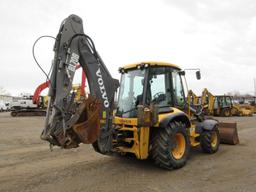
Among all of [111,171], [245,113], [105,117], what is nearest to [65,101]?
[105,117]

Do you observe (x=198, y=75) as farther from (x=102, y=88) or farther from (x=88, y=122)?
(x=88, y=122)

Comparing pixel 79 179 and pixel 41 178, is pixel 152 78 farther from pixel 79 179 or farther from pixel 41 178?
pixel 41 178

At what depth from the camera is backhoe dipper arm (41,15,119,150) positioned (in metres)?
4.63

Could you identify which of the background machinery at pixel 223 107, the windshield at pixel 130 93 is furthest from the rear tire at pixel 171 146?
the background machinery at pixel 223 107

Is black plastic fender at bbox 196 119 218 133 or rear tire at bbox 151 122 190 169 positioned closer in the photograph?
rear tire at bbox 151 122 190 169

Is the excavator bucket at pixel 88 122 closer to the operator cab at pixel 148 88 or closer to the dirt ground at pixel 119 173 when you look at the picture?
the dirt ground at pixel 119 173

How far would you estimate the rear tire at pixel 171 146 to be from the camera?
5.84 metres

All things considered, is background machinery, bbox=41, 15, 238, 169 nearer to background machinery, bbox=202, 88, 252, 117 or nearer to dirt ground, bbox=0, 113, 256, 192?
dirt ground, bbox=0, 113, 256, 192

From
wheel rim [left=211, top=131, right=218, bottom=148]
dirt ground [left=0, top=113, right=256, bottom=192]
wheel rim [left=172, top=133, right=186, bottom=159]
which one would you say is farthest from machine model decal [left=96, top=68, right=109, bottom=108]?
wheel rim [left=211, top=131, right=218, bottom=148]

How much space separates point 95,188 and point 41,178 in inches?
51.1

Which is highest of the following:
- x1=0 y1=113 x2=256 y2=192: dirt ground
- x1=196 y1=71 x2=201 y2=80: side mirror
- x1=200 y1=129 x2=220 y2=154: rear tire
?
x1=196 y1=71 x2=201 y2=80: side mirror

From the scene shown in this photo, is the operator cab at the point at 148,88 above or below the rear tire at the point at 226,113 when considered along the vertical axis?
above

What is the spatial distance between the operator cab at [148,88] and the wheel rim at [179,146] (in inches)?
26.4

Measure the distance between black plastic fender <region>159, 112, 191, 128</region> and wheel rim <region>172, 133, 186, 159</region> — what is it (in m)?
0.40
